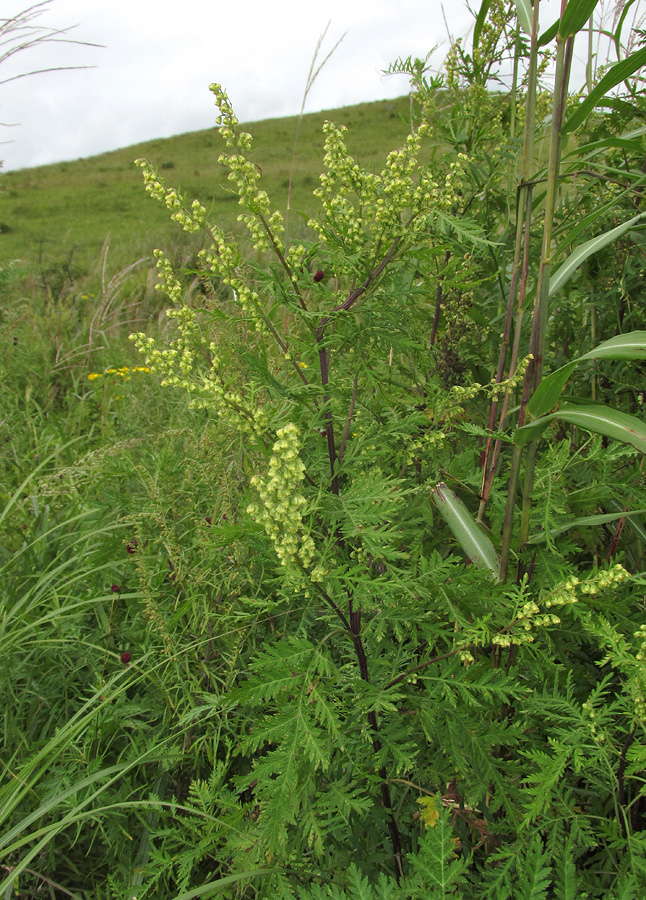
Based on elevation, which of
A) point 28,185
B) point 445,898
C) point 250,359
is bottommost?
point 445,898

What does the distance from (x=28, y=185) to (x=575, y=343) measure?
102 ft

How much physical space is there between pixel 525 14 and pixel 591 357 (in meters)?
0.98

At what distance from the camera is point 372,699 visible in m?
1.17

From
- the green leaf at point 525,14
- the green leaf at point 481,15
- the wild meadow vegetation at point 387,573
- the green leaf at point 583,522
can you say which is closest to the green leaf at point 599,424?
the wild meadow vegetation at point 387,573

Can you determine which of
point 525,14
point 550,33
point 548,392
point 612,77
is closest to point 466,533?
point 548,392

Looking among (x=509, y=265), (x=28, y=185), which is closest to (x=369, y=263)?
(x=509, y=265)

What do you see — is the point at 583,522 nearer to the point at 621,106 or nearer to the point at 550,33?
the point at 550,33

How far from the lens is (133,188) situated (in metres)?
24.2

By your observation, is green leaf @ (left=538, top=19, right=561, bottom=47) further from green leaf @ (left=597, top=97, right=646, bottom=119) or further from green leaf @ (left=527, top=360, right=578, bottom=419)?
green leaf @ (left=527, top=360, right=578, bottom=419)

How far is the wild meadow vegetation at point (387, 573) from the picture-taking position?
3.76 feet

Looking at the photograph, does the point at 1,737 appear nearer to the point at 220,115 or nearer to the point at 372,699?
the point at 372,699

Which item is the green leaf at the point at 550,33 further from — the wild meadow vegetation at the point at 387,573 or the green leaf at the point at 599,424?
the green leaf at the point at 599,424

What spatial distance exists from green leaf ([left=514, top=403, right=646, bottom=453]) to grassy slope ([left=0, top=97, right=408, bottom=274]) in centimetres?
943

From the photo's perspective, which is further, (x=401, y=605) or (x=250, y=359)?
(x=401, y=605)
